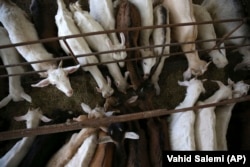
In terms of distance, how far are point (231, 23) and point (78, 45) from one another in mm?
599

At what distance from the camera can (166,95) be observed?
3.48 ft

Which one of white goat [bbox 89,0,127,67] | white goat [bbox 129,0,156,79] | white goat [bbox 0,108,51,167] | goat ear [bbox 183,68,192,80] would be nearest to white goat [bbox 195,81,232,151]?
goat ear [bbox 183,68,192,80]

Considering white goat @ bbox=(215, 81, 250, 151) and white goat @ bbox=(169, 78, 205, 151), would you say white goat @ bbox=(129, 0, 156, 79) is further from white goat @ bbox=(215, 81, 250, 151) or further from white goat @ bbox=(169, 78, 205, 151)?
white goat @ bbox=(215, 81, 250, 151)

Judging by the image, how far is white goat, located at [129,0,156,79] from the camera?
38.8 inches

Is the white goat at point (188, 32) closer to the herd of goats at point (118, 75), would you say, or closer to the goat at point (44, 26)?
the herd of goats at point (118, 75)

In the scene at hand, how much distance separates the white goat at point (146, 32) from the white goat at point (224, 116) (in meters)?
0.28

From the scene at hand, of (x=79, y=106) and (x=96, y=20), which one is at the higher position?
(x=96, y=20)

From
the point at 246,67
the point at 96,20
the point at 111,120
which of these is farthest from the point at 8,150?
the point at 246,67

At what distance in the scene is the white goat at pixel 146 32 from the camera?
986mm

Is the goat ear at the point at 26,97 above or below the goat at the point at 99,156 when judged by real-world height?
above

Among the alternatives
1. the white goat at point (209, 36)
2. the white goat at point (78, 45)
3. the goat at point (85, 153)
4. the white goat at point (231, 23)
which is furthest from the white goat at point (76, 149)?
the white goat at point (231, 23)

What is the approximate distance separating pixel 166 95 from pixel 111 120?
359 mm

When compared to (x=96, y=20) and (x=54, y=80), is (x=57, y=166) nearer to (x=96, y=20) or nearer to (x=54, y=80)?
(x=54, y=80)

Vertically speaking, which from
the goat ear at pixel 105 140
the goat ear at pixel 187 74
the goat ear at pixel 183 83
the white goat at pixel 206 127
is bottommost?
the goat ear at pixel 105 140
